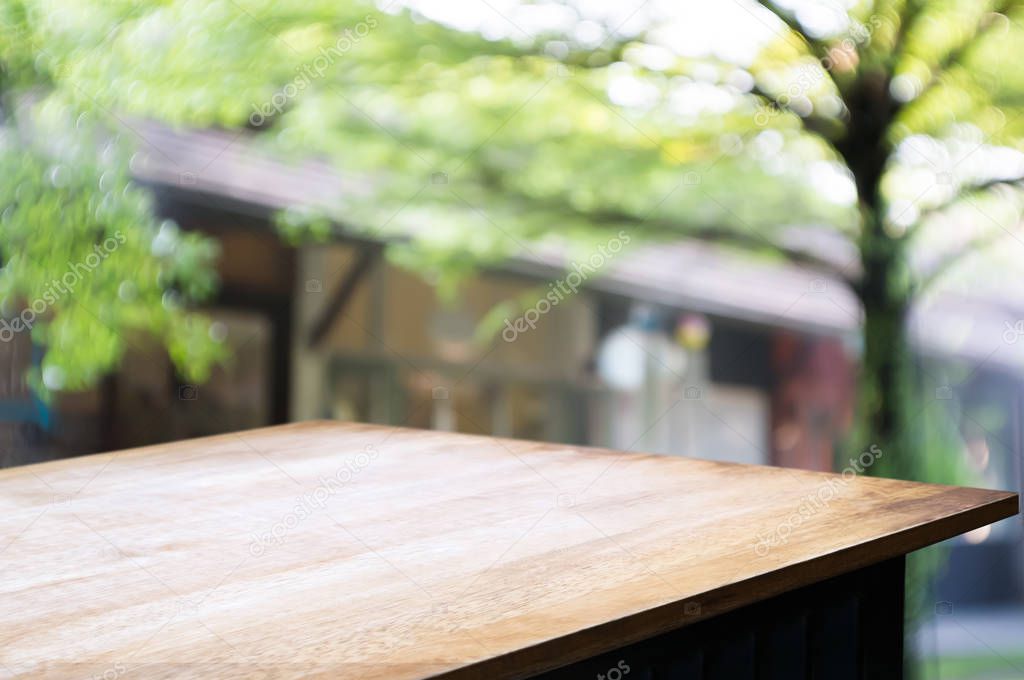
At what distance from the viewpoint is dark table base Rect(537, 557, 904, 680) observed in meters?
0.75

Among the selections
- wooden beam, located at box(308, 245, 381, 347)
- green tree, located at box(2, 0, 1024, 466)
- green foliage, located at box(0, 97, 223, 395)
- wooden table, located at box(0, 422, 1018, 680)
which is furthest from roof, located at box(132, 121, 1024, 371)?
wooden table, located at box(0, 422, 1018, 680)

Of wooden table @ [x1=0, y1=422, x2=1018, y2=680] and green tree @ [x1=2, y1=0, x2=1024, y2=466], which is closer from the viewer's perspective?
wooden table @ [x1=0, y1=422, x2=1018, y2=680]

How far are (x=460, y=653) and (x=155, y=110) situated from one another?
3.99m

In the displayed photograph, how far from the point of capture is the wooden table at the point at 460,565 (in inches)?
22.1

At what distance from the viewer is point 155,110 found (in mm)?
4129

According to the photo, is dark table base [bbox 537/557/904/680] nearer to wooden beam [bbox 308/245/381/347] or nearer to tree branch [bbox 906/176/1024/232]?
tree branch [bbox 906/176/1024/232]

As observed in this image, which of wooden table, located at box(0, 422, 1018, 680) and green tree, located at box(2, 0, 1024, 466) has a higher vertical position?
green tree, located at box(2, 0, 1024, 466)

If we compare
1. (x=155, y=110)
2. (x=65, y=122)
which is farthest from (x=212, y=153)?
(x=65, y=122)

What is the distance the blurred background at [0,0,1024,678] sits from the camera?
11.9 feet

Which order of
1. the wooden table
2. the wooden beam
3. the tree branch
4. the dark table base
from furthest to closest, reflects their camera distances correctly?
1. the wooden beam
2. the tree branch
3. the dark table base
4. the wooden table

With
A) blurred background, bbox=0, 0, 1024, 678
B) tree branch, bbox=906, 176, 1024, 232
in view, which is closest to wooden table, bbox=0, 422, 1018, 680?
blurred background, bbox=0, 0, 1024, 678

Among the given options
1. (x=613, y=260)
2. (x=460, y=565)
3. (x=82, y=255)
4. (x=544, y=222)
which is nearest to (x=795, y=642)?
(x=460, y=565)

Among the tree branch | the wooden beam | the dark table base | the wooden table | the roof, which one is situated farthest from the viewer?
the wooden beam

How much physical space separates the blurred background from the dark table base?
2649 mm
